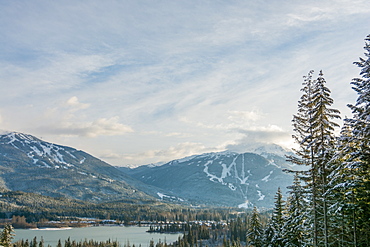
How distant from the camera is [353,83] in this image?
26266mm

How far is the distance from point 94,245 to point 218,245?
57776mm

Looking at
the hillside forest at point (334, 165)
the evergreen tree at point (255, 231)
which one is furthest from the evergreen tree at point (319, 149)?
the evergreen tree at point (255, 231)

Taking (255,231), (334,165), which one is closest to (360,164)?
(334,165)

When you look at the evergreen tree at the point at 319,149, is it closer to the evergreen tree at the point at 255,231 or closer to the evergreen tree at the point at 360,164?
the evergreen tree at the point at 360,164

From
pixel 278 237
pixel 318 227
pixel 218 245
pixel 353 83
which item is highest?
pixel 353 83

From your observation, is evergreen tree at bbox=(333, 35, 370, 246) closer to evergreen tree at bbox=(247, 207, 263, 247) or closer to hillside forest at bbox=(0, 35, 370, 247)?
hillside forest at bbox=(0, 35, 370, 247)

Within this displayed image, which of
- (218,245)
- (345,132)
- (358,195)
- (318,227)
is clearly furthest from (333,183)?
(218,245)

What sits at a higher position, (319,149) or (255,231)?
(319,149)

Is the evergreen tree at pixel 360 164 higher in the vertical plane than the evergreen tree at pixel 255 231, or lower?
higher

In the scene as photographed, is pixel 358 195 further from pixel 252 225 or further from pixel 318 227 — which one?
pixel 252 225

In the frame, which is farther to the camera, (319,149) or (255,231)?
(255,231)

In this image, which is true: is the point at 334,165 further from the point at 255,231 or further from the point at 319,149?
the point at 255,231

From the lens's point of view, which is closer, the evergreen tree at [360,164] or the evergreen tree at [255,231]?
the evergreen tree at [360,164]

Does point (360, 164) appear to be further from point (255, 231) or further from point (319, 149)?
point (255, 231)
